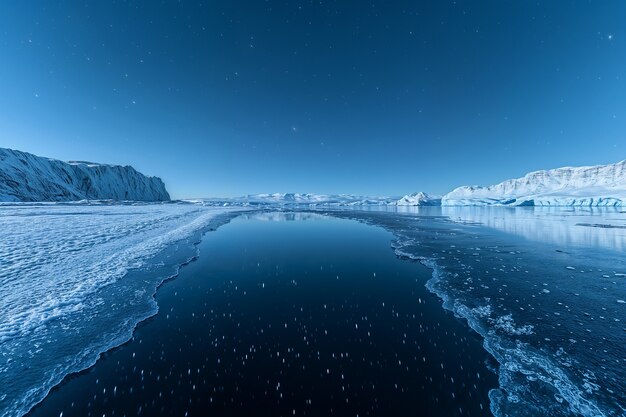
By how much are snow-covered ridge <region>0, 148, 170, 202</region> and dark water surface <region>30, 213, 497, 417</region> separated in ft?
359

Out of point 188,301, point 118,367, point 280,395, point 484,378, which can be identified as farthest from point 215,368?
point 484,378

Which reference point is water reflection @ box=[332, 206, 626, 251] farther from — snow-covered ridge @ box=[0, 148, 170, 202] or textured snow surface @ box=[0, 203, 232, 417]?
snow-covered ridge @ box=[0, 148, 170, 202]

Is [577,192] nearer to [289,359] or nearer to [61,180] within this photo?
[289,359]

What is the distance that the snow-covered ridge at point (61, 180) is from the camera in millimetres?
79088

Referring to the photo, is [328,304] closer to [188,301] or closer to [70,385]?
[188,301]

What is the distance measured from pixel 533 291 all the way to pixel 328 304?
663 cm

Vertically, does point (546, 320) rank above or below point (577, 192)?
below

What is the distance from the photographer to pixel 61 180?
99625 mm

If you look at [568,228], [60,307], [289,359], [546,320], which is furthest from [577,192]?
[60,307]

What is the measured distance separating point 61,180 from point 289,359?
468 ft

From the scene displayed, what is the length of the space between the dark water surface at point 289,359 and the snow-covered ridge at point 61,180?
109321mm

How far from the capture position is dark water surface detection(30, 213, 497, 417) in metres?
3.50

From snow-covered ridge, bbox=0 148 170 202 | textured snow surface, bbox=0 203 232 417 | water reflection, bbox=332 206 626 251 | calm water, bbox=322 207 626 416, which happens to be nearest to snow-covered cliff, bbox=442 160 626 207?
water reflection, bbox=332 206 626 251

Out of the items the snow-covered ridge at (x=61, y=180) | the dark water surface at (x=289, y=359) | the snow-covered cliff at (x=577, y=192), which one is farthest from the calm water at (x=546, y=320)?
the snow-covered ridge at (x=61, y=180)
